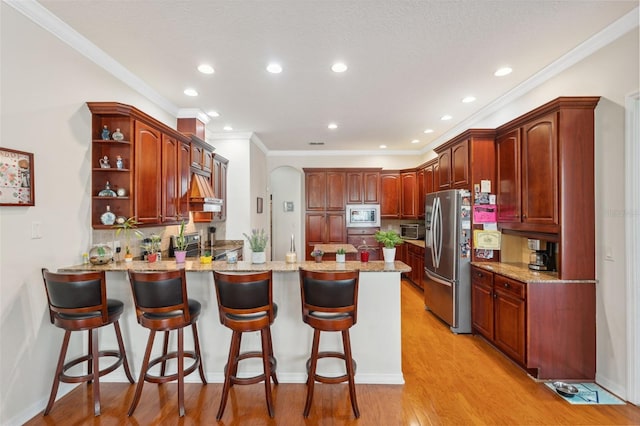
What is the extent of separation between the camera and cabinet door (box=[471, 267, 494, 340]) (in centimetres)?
321

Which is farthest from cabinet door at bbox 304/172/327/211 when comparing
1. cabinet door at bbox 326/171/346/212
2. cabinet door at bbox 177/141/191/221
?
cabinet door at bbox 177/141/191/221

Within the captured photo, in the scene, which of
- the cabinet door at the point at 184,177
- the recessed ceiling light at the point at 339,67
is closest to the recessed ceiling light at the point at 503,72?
the recessed ceiling light at the point at 339,67

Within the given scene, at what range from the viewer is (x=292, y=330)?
8.72 ft

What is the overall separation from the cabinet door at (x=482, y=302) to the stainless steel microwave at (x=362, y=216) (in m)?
2.92

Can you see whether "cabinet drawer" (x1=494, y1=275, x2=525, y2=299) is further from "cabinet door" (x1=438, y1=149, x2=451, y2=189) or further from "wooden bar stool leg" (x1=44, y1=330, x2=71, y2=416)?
"wooden bar stool leg" (x1=44, y1=330, x2=71, y2=416)

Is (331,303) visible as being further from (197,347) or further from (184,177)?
(184,177)

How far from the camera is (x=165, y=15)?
6.99ft

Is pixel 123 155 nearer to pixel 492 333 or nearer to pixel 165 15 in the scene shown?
pixel 165 15

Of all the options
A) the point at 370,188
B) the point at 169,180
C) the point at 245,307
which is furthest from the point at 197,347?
the point at 370,188

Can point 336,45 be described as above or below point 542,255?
above

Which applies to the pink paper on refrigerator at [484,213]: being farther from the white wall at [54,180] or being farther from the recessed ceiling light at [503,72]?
the recessed ceiling light at [503,72]

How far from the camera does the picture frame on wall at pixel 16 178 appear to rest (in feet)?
6.34

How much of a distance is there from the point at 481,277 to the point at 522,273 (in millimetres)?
557

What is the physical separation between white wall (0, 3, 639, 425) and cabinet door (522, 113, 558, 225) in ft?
1.02
